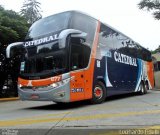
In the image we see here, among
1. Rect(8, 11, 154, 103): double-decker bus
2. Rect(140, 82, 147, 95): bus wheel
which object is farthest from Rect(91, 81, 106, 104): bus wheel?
Rect(140, 82, 147, 95): bus wheel

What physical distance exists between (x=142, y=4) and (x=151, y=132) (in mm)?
27156

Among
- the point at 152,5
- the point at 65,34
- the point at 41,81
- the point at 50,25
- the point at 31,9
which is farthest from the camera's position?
the point at 31,9

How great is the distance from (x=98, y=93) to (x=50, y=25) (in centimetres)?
351

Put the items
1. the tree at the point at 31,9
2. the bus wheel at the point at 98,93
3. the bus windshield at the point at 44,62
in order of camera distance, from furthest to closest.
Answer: the tree at the point at 31,9
the bus wheel at the point at 98,93
the bus windshield at the point at 44,62

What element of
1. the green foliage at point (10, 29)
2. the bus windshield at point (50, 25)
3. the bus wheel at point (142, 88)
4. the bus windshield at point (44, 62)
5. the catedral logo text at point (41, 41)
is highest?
the green foliage at point (10, 29)

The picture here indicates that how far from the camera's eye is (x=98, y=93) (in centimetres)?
1459

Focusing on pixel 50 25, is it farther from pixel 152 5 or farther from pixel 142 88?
pixel 152 5

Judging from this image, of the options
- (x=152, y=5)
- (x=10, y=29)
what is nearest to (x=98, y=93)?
(x=10, y=29)

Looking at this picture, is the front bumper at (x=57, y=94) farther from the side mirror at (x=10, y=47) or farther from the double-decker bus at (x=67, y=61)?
the side mirror at (x=10, y=47)

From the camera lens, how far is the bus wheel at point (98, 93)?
46.9ft

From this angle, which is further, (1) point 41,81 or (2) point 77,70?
(2) point 77,70

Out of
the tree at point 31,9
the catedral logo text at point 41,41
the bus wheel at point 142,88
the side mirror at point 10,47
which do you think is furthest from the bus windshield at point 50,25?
the tree at point 31,9

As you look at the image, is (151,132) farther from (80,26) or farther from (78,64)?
(80,26)

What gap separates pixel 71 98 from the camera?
41.2 ft
